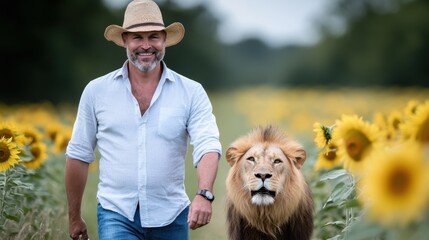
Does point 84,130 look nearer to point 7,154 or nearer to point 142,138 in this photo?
point 142,138

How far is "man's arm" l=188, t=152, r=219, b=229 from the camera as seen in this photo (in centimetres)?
510

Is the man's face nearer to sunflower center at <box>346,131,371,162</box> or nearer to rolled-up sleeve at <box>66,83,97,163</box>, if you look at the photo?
rolled-up sleeve at <box>66,83,97,163</box>

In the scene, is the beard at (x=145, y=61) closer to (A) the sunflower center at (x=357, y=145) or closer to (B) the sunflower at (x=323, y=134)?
(B) the sunflower at (x=323, y=134)

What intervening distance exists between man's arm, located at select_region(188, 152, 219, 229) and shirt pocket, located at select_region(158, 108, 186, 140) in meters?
0.37

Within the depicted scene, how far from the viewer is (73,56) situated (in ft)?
118

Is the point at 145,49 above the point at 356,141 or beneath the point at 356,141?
above

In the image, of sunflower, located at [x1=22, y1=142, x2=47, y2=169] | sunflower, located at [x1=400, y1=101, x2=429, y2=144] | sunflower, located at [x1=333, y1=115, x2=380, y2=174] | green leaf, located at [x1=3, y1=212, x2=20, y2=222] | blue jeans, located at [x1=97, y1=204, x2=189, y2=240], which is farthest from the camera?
sunflower, located at [x1=22, y1=142, x2=47, y2=169]

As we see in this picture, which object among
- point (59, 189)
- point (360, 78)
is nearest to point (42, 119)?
point (59, 189)

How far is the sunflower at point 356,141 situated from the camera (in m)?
4.52

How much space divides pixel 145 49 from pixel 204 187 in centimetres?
111

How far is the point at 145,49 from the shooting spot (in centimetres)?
562

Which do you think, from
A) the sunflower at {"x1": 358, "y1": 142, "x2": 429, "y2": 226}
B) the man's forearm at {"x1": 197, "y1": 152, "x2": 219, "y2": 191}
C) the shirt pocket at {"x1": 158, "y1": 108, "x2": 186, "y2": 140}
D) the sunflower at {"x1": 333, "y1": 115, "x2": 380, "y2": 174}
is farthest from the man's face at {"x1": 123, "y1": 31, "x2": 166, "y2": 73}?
the sunflower at {"x1": 358, "y1": 142, "x2": 429, "y2": 226}

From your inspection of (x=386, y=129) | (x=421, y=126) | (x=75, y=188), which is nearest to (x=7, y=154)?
(x=75, y=188)

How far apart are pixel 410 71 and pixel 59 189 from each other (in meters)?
48.9
